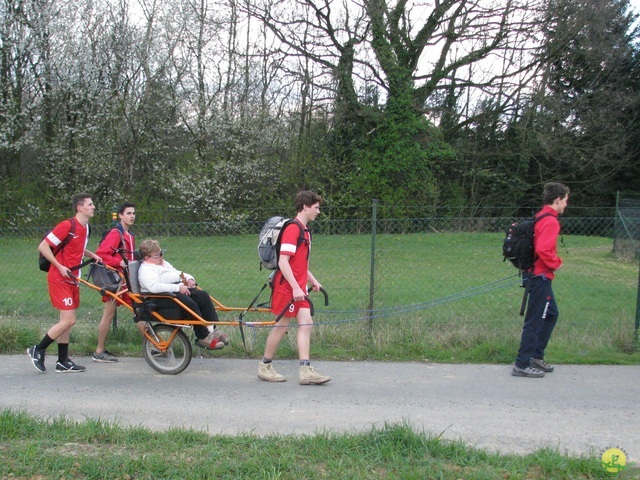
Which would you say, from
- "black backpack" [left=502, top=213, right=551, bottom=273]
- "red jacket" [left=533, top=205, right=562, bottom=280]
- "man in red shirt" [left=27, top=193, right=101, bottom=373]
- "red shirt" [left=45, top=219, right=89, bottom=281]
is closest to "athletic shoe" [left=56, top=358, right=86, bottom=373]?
"man in red shirt" [left=27, top=193, right=101, bottom=373]

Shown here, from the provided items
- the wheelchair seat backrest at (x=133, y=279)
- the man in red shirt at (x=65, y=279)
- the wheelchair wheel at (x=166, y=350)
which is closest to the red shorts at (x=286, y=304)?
the wheelchair wheel at (x=166, y=350)

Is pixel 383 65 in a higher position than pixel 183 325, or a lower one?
higher

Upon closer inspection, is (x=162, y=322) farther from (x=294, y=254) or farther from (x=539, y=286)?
(x=539, y=286)

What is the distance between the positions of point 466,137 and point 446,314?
2132 centimetres

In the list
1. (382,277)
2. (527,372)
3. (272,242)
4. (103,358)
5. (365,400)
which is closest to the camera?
(365,400)

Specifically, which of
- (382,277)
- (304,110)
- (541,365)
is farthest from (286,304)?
(304,110)

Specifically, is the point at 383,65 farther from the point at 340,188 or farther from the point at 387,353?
the point at 387,353

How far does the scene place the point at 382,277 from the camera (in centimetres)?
915

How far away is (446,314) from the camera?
8281 mm

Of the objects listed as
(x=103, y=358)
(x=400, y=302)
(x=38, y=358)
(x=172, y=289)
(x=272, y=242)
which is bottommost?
(x=103, y=358)

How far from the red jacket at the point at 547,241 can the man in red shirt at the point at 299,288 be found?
7.09 feet

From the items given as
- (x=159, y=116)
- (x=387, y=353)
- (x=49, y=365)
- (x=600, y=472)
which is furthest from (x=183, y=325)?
(x=159, y=116)

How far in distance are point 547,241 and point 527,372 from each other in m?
1.30

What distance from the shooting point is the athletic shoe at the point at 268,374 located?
221 inches
